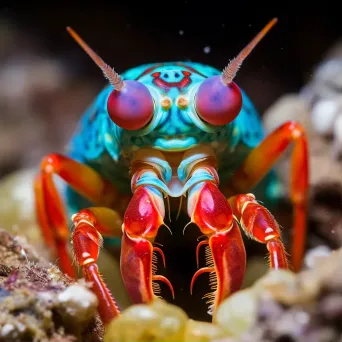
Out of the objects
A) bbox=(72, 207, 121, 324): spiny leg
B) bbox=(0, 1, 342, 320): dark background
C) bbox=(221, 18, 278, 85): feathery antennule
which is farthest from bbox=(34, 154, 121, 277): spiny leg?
bbox=(221, 18, 278, 85): feathery antennule

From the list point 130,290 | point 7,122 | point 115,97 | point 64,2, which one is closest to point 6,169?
point 7,122

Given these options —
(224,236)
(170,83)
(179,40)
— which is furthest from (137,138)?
(179,40)

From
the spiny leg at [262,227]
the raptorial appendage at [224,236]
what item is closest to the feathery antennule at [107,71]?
the raptorial appendage at [224,236]

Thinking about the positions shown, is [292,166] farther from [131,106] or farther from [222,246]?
[131,106]

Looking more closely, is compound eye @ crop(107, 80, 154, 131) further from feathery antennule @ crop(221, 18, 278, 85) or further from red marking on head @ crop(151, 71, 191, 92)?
feathery antennule @ crop(221, 18, 278, 85)

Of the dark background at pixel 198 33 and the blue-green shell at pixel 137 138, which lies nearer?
the blue-green shell at pixel 137 138

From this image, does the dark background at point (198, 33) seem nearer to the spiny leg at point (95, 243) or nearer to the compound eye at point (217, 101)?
the compound eye at point (217, 101)
